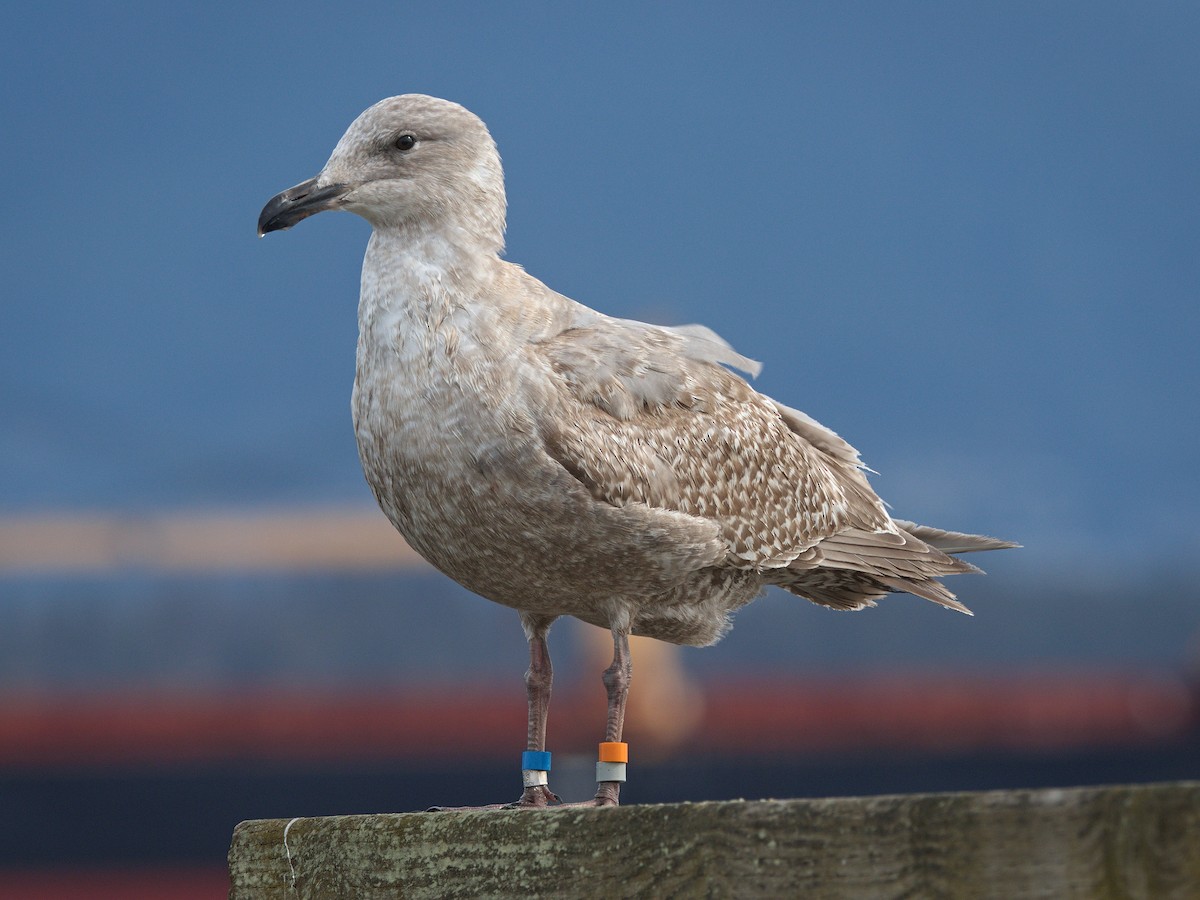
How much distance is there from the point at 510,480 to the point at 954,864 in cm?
218

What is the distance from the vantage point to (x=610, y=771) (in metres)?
4.89

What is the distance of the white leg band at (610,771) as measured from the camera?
16.0 ft

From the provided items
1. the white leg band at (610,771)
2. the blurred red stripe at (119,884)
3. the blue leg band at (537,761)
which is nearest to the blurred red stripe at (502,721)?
the blurred red stripe at (119,884)

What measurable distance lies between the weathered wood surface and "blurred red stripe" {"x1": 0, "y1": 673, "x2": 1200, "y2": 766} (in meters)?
19.2

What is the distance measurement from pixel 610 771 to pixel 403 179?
2075 millimetres

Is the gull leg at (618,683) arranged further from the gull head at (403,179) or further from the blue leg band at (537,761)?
the gull head at (403,179)

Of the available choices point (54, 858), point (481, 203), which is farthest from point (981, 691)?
point (481, 203)

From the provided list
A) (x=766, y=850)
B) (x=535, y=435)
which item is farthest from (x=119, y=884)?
(x=766, y=850)

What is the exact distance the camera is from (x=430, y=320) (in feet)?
16.3

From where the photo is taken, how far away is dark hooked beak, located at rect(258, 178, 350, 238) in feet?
17.0

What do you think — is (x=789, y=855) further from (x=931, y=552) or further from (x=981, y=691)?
(x=981, y=691)

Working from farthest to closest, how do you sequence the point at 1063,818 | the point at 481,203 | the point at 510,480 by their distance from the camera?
the point at 481,203 < the point at 510,480 < the point at 1063,818

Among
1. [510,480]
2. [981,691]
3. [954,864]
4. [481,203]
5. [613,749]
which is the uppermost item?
[981,691]

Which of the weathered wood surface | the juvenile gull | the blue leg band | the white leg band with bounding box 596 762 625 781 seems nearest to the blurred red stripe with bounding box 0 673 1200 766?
the juvenile gull
